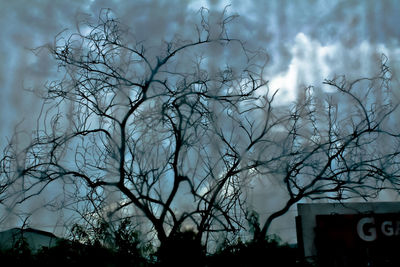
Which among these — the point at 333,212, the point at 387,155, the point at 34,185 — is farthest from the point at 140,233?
the point at 387,155

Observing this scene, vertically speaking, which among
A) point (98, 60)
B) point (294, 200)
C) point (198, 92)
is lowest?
point (294, 200)

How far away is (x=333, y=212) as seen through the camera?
9758 mm

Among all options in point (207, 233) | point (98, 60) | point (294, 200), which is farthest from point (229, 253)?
point (98, 60)

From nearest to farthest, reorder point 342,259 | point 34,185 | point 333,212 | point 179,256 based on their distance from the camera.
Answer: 1. point 179,256
2. point 342,259
3. point 34,185
4. point 333,212

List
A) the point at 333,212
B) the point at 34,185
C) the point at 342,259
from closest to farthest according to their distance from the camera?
the point at 342,259
the point at 34,185
the point at 333,212

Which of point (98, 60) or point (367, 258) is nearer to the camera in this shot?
point (367, 258)

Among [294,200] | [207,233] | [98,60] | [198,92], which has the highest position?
[98,60]

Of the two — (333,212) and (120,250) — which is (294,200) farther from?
(120,250)

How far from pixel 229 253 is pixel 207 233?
2.97 ft

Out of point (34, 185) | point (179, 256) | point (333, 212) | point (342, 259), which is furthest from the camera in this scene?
point (333, 212)

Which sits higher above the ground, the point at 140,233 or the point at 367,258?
the point at 140,233

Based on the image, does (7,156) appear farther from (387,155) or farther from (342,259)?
(387,155)

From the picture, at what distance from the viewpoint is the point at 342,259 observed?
8258 millimetres

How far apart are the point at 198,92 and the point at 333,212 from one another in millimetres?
4354
